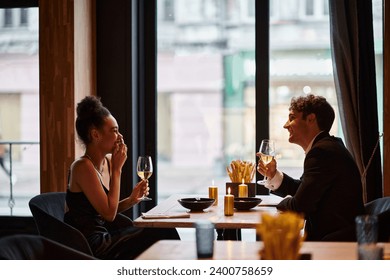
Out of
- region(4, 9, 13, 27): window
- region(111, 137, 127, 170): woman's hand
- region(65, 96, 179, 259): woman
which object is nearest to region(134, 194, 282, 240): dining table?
region(65, 96, 179, 259): woman

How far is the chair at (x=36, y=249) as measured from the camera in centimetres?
194

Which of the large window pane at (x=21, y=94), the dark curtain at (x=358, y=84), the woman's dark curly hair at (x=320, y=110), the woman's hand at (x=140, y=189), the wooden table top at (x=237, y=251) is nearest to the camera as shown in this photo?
the wooden table top at (x=237, y=251)

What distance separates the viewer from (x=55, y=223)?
9.43 ft

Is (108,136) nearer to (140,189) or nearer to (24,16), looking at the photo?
(140,189)

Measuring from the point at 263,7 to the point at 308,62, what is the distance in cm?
54

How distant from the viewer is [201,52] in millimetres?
4969

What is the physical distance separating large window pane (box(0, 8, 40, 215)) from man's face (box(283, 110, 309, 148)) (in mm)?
2367

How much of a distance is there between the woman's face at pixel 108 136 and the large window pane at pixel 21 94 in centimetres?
190

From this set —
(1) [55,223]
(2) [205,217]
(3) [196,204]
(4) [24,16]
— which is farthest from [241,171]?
(4) [24,16]

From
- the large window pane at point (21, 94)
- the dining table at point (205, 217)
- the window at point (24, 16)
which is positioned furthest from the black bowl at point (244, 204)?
A: the window at point (24, 16)

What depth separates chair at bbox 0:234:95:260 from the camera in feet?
6.35

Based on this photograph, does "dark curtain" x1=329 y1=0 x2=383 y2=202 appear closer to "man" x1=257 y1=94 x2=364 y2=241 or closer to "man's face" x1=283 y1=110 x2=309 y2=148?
"man's face" x1=283 y1=110 x2=309 y2=148

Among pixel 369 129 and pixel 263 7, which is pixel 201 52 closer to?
pixel 263 7

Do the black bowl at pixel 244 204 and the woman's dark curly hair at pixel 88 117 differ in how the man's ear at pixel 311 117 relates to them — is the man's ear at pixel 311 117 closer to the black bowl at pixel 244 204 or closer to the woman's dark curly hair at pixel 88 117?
the black bowl at pixel 244 204
